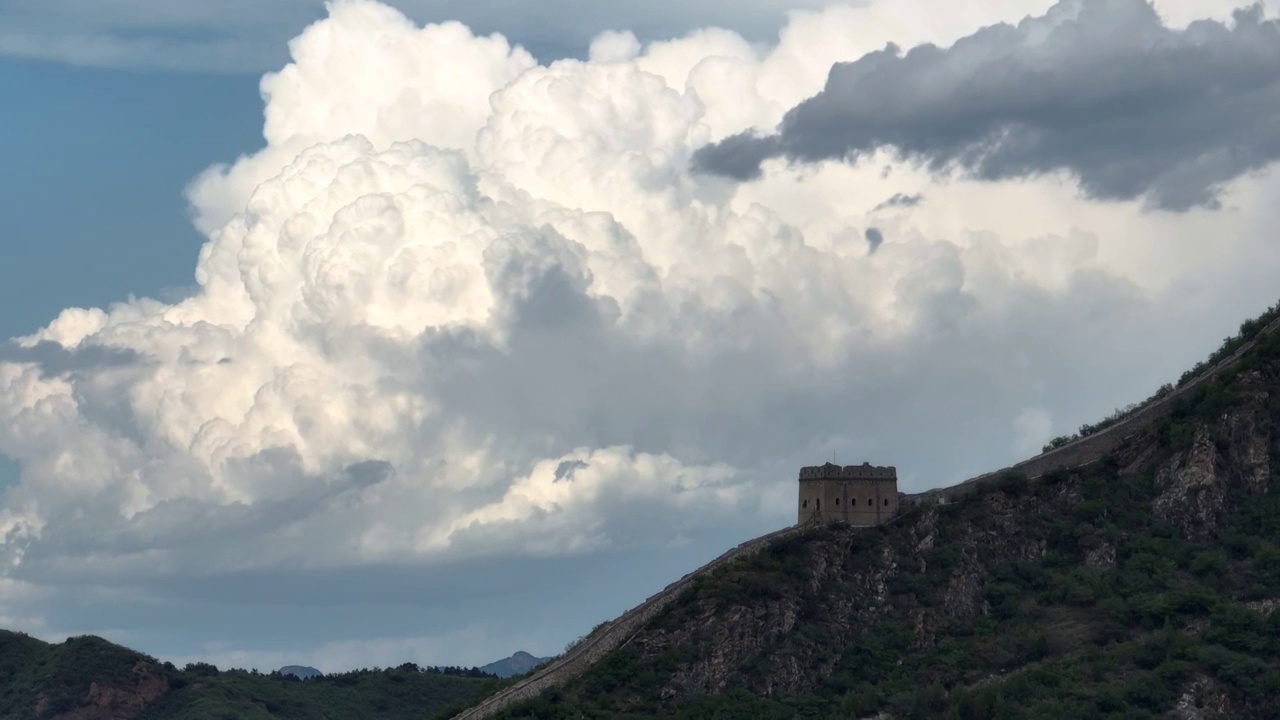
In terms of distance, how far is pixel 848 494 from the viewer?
124m

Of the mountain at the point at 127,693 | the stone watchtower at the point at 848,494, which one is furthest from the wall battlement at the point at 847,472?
the mountain at the point at 127,693

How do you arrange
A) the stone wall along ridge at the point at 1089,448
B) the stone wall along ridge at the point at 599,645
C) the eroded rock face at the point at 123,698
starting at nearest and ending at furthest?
the stone wall along ridge at the point at 599,645 < the stone wall along ridge at the point at 1089,448 < the eroded rock face at the point at 123,698

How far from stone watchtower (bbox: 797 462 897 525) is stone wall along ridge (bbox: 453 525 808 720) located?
157cm

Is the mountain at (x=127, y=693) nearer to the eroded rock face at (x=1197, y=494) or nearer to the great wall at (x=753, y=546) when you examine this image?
the great wall at (x=753, y=546)

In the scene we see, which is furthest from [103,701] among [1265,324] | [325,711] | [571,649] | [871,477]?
[1265,324]

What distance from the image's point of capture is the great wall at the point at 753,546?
119 m

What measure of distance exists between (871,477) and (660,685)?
17.8 metres

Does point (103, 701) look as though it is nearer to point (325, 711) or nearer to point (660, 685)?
point (325, 711)

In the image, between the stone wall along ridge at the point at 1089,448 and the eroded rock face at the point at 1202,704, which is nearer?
Result: the eroded rock face at the point at 1202,704

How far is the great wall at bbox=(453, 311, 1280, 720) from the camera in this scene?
4668 inches

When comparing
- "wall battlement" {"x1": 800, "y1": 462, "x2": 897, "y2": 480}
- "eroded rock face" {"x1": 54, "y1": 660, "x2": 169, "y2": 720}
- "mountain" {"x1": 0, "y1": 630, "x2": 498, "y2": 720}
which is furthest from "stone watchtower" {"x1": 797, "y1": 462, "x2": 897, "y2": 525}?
"eroded rock face" {"x1": 54, "y1": 660, "x2": 169, "y2": 720}

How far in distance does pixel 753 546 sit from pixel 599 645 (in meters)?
10.6

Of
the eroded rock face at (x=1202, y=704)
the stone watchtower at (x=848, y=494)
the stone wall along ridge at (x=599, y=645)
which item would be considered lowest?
the eroded rock face at (x=1202, y=704)

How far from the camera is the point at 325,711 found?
19425 centimetres
